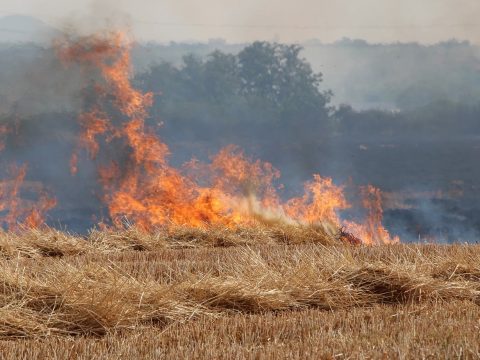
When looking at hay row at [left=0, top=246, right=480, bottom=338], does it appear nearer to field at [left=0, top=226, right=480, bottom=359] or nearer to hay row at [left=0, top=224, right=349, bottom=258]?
field at [left=0, top=226, right=480, bottom=359]

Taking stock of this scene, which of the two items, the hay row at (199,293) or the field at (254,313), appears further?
the hay row at (199,293)

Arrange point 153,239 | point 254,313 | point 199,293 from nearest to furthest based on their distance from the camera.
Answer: point 254,313, point 199,293, point 153,239

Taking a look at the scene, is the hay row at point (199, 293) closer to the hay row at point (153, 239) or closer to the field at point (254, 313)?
the field at point (254, 313)

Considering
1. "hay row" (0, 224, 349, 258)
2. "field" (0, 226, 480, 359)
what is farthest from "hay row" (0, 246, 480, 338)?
"hay row" (0, 224, 349, 258)

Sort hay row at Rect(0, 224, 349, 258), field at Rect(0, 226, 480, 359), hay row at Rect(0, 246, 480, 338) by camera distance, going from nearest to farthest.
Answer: field at Rect(0, 226, 480, 359) → hay row at Rect(0, 246, 480, 338) → hay row at Rect(0, 224, 349, 258)

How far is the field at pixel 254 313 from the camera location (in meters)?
4.16

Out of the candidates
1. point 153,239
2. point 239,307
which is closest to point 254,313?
point 239,307

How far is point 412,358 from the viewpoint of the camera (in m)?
3.89

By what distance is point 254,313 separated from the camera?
542cm

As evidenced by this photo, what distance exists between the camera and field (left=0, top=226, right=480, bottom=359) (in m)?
4.16

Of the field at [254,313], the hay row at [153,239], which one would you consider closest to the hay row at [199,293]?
the field at [254,313]

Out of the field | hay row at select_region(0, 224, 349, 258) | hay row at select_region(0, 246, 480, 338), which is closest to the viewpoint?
the field

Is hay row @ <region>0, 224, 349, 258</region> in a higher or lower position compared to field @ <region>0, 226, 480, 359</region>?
higher

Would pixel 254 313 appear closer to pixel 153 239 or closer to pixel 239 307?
pixel 239 307
